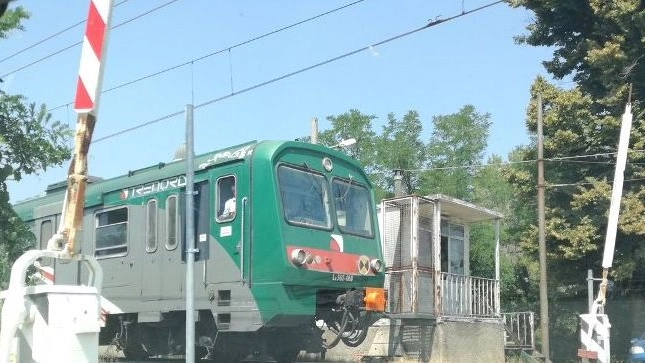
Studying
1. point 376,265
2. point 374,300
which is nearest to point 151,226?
point 376,265

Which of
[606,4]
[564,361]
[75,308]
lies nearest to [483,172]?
[564,361]

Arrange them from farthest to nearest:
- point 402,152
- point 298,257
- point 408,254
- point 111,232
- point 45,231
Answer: point 402,152
point 408,254
point 45,231
point 111,232
point 298,257

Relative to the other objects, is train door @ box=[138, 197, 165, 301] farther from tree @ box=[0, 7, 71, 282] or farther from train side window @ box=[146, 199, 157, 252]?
tree @ box=[0, 7, 71, 282]

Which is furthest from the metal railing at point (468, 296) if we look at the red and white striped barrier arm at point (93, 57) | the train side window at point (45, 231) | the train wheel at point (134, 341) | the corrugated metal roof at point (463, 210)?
the red and white striped barrier arm at point (93, 57)

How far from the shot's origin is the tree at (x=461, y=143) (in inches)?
1508

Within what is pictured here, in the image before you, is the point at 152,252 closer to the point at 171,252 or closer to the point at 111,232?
the point at 171,252

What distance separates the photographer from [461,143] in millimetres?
39031

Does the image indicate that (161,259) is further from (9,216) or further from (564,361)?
(564,361)

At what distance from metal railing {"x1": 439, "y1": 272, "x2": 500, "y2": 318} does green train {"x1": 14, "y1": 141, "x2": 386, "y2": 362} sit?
20.2 feet

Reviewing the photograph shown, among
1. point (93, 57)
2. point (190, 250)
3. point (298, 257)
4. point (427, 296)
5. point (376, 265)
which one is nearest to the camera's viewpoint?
point (93, 57)

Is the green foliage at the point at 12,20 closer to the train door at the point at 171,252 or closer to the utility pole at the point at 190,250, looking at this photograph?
the utility pole at the point at 190,250

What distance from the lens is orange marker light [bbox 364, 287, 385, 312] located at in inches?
436

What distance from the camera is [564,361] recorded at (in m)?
23.4

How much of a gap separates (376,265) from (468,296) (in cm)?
760
